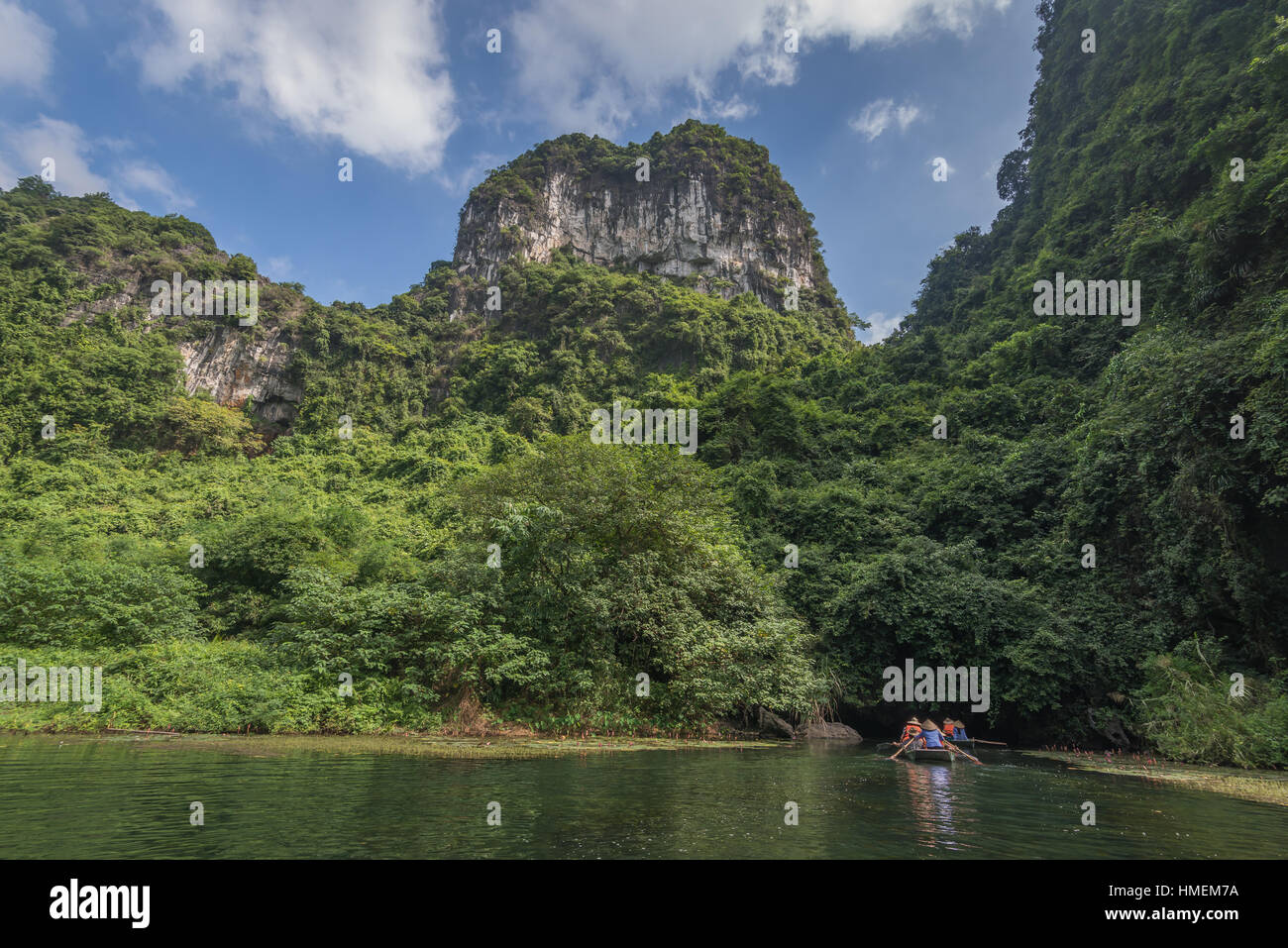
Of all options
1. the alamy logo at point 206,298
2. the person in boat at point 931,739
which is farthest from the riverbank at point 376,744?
the alamy logo at point 206,298

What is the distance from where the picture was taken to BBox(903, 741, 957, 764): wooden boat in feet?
44.9

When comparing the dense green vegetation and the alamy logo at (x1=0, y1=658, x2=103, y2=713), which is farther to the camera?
the dense green vegetation

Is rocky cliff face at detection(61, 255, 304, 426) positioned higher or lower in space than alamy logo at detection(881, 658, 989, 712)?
higher

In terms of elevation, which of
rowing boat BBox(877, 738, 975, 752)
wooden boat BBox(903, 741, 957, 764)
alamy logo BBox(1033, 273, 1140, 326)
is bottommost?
rowing boat BBox(877, 738, 975, 752)

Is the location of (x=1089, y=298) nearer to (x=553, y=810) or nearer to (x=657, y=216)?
(x=553, y=810)

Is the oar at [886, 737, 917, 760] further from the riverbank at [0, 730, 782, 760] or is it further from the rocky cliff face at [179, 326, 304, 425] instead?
the rocky cliff face at [179, 326, 304, 425]

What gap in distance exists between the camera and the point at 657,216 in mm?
75188

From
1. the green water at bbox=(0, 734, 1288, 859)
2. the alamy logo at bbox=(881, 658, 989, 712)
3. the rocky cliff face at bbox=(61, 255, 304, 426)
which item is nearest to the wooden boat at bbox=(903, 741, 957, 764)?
the green water at bbox=(0, 734, 1288, 859)

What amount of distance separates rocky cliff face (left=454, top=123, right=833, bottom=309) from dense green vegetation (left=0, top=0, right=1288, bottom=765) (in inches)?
1313

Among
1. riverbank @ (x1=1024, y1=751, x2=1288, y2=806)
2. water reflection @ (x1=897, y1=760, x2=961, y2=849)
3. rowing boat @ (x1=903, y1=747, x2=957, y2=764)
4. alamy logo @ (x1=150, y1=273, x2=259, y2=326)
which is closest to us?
A: water reflection @ (x1=897, y1=760, x2=961, y2=849)

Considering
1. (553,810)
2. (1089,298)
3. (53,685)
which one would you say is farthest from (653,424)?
(553,810)
